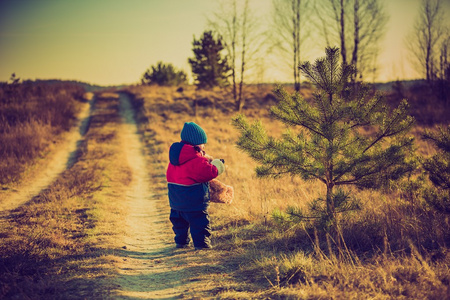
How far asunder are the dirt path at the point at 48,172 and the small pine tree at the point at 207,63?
1183cm

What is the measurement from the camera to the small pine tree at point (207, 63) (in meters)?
27.4

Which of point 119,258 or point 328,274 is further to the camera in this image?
point 119,258

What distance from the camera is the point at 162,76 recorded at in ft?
121

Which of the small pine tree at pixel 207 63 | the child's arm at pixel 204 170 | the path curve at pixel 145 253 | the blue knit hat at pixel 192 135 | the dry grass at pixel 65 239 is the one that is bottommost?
the path curve at pixel 145 253

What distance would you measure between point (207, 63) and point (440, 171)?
25.3 meters

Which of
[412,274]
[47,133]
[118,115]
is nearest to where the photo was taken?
[412,274]

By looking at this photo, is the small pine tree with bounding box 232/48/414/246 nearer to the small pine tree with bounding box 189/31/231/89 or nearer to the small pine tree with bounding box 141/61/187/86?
the small pine tree with bounding box 189/31/231/89

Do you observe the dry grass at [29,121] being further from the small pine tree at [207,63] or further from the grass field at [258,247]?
the small pine tree at [207,63]

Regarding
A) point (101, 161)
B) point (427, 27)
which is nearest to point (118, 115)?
point (101, 161)

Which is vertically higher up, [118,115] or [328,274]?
[118,115]

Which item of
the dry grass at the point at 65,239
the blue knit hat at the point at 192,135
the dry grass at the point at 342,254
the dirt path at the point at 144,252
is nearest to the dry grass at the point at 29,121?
the dry grass at the point at 65,239

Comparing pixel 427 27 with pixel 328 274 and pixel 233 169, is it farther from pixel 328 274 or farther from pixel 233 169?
pixel 328 274

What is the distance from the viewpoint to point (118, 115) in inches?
887

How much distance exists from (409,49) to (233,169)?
2126 centimetres
